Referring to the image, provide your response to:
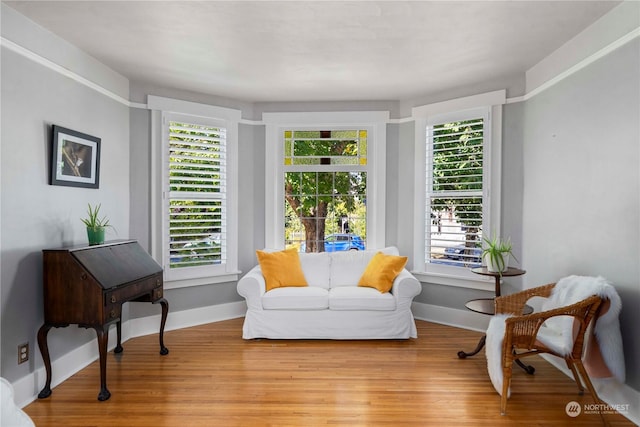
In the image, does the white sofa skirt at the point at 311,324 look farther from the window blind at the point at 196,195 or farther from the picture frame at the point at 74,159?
the picture frame at the point at 74,159

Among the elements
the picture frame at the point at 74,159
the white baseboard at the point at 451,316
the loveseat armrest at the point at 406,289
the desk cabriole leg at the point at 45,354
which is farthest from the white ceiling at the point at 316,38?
the white baseboard at the point at 451,316

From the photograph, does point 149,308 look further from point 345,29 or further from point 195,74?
point 345,29

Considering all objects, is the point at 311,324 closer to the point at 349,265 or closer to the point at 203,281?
the point at 349,265

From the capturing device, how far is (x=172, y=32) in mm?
2986

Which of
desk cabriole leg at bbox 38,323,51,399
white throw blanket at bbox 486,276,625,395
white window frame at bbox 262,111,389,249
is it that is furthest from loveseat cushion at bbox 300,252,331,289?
desk cabriole leg at bbox 38,323,51,399

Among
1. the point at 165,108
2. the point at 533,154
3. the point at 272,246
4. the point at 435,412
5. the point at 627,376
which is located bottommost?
the point at 435,412

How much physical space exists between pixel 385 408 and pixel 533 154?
2.68 meters

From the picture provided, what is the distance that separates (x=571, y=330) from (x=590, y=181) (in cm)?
112

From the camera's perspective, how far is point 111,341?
12.4 ft

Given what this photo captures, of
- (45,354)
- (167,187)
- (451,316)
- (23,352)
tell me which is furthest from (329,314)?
(23,352)

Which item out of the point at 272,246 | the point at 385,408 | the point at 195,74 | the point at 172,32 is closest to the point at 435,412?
the point at 385,408

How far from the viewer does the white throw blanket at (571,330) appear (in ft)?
8.00

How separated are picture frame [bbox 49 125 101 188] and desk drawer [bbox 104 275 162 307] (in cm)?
96

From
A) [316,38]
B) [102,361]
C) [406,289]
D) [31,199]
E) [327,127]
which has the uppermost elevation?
[316,38]
